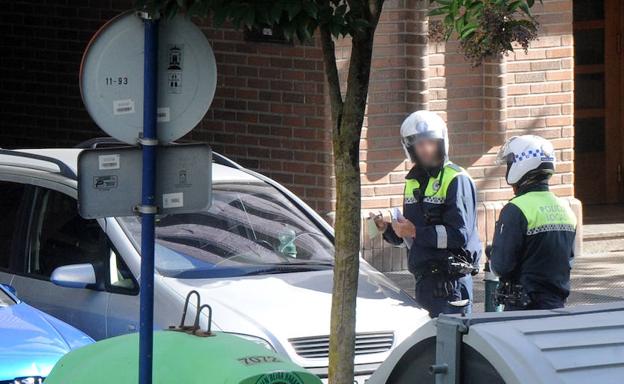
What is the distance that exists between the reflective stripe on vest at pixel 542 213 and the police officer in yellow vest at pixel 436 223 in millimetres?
734

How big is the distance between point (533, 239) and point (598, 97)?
8.75 metres

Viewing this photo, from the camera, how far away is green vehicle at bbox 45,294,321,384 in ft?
13.6

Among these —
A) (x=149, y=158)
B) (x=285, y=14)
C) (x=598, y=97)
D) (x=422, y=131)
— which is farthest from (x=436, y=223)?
(x=598, y=97)

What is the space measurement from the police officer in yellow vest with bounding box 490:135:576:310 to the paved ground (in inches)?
146

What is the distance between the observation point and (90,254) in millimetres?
7176

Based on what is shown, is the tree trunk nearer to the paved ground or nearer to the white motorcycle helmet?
the white motorcycle helmet

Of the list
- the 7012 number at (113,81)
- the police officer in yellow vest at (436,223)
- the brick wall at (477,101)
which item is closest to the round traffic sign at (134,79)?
the 7012 number at (113,81)

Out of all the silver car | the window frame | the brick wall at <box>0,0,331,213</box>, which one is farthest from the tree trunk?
the brick wall at <box>0,0,331,213</box>

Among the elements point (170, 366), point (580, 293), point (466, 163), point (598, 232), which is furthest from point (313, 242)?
point (598, 232)

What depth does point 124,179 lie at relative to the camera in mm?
4973

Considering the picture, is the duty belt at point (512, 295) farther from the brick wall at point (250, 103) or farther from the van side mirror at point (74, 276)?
the brick wall at point (250, 103)

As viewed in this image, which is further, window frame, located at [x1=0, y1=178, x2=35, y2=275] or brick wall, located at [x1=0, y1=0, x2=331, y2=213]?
brick wall, located at [x1=0, y1=0, x2=331, y2=213]

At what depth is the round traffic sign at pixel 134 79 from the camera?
194 inches

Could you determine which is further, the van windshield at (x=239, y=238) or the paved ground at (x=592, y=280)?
the paved ground at (x=592, y=280)
